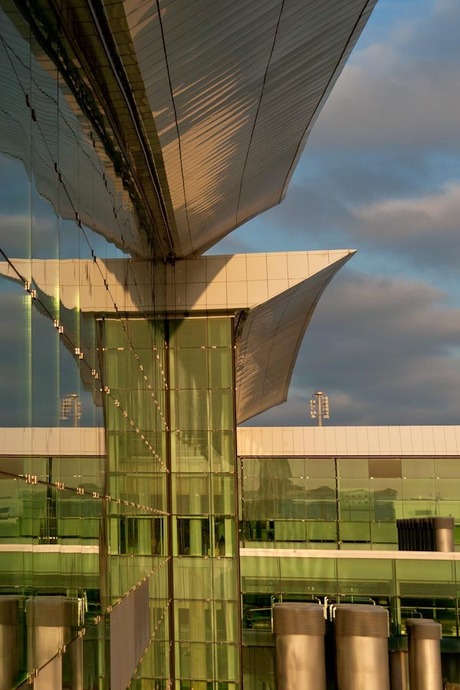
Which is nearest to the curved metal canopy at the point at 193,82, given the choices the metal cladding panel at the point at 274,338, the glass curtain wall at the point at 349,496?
the metal cladding panel at the point at 274,338

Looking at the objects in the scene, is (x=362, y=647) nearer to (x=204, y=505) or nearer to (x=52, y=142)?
(x=204, y=505)

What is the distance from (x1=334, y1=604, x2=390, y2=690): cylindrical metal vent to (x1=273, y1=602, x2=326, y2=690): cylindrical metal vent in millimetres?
557

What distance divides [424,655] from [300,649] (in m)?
3.88

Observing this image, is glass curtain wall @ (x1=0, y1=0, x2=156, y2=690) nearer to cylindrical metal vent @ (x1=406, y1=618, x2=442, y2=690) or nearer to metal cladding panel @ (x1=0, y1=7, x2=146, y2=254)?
metal cladding panel @ (x1=0, y1=7, x2=146, y2=254)

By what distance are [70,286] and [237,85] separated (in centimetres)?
452

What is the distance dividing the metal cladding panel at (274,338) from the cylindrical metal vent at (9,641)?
1648 centimetres

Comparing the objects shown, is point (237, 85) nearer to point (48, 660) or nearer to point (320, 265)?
point (48, 660)

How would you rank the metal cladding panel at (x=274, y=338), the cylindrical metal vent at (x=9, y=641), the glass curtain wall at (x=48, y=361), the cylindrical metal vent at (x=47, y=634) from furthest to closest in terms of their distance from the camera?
the metal cladding panel at (x=274, y=338), the cylindrical metal vent at (x=47, y=634), the glass curtain wall at (x=48, y=361), the cylindrical metal vent at (x=9, y=641)

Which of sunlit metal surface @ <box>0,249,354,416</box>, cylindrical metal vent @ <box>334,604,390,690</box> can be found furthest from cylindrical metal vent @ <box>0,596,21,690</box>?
cylindrical metal vent @ <box>334,604,390,690</box>

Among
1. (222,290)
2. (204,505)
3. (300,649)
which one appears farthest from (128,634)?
(300,649)

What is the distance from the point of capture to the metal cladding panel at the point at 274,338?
24.1m

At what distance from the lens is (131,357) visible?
15914 mm

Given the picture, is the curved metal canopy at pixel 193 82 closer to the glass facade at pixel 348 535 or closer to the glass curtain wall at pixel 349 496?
the glass facade at pixel 348 535

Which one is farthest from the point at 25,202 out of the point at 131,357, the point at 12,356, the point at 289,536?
the point at 289,536
